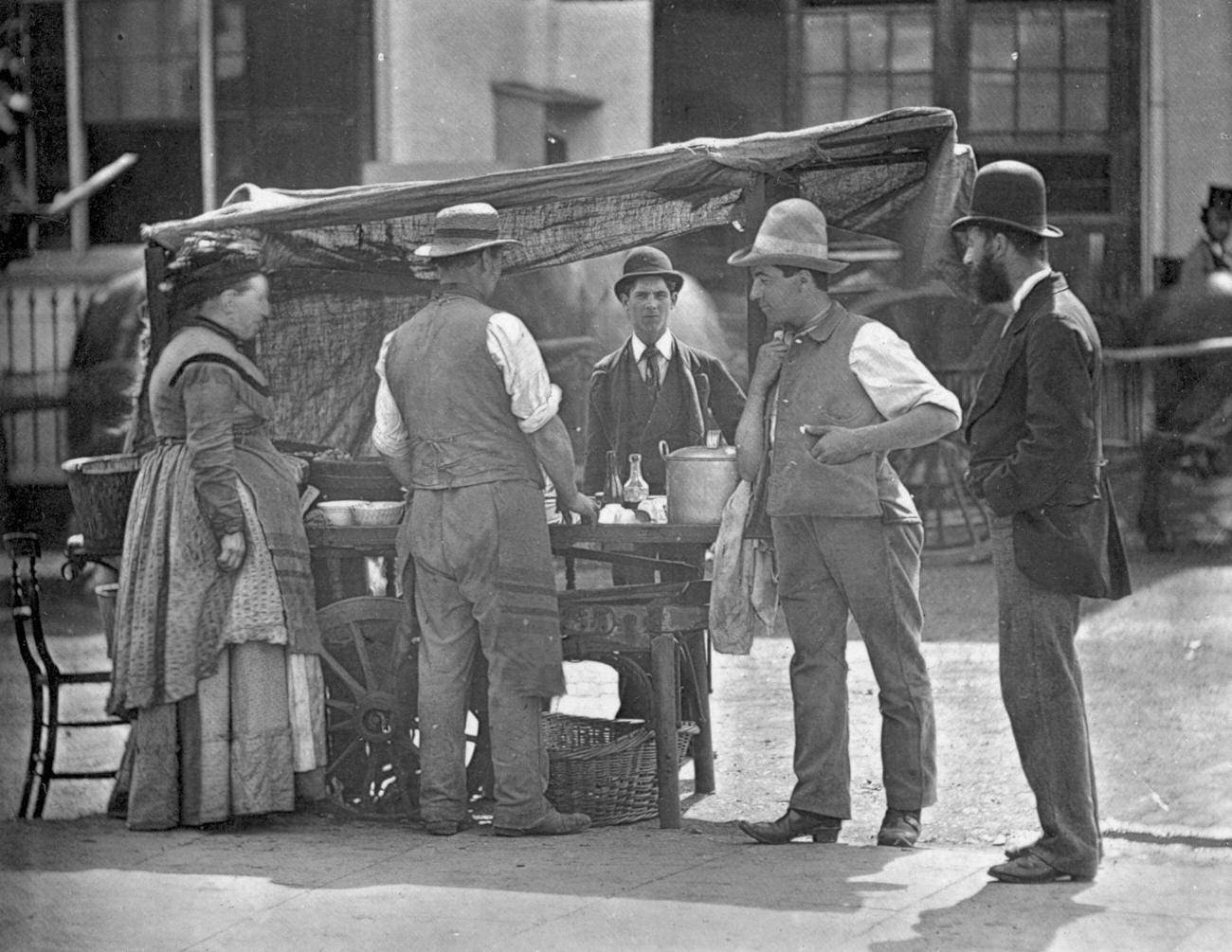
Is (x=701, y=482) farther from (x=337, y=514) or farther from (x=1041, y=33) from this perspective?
(x=1041, y=33)

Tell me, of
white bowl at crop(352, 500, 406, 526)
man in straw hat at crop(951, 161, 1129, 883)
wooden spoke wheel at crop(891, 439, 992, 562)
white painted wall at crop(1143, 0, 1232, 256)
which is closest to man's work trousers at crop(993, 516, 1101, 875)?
man in straw hat at crop(951, 161, 1129, 883)

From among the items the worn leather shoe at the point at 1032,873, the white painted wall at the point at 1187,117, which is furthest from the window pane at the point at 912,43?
the worn leather shoe at the point at 1032,873

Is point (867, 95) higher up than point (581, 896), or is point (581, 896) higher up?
point (867, 95)

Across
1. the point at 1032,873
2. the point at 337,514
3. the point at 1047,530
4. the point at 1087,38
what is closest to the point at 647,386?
the point at 337,514

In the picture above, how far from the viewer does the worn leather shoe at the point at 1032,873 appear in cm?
506

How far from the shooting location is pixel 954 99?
1423cm

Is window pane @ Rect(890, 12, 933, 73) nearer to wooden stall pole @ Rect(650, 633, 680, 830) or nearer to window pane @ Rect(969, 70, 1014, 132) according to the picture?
window pane @ Rect(969, 70, 1014, 132)

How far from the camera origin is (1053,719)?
5090 mm

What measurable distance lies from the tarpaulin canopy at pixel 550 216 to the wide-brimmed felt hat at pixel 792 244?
38 cm

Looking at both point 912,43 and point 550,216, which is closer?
point 550,216

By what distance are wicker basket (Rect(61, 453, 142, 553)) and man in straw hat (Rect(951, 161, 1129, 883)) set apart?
3096 millimetres

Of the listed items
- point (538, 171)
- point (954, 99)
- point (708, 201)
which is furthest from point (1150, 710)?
point (954, 99)

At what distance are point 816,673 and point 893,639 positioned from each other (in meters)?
0.26

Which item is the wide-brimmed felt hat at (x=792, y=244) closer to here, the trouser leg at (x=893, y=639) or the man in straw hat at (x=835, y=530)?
the man in straw hat at (x=835, y=530)
